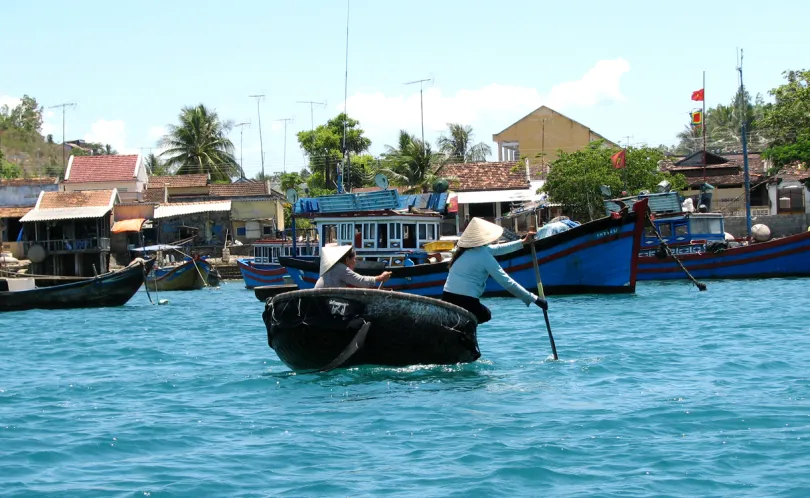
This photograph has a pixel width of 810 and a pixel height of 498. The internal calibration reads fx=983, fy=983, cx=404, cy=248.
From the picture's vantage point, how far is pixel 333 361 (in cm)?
966

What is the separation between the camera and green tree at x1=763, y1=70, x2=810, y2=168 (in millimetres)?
40094

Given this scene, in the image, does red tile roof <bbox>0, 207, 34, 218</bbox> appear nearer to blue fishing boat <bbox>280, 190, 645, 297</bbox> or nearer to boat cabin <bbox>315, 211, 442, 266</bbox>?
boat cabin <bbox>315, 211, 442, 266</bbox>

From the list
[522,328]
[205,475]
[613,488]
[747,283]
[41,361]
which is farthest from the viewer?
[747,283]

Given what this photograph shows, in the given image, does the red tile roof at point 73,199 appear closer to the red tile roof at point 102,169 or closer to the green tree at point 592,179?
the red tile roof at point 102,169

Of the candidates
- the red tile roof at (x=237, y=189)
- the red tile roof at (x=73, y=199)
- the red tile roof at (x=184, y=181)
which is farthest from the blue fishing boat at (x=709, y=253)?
the red tile roof at (x=184, y=181)

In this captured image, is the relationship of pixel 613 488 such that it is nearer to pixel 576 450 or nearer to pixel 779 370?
pixel 576 450

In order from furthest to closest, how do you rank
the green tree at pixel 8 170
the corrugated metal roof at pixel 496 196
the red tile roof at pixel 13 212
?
the green tree at pixel 8 170, the red tile roof at pixel 13 212, the corrugated metal roof at pixel 496 196

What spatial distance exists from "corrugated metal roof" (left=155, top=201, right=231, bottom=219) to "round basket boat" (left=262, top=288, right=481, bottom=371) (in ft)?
128

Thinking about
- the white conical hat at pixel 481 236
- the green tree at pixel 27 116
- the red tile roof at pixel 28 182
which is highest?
the green tree at pixel 27 116

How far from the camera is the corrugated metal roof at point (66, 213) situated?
145ft

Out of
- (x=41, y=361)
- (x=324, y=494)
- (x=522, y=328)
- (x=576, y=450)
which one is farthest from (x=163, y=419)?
(x=522, y=328)

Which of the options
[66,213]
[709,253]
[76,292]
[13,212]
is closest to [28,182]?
[13,212]

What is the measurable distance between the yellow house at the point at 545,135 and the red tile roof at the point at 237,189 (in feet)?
44.7

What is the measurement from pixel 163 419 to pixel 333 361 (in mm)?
1988
